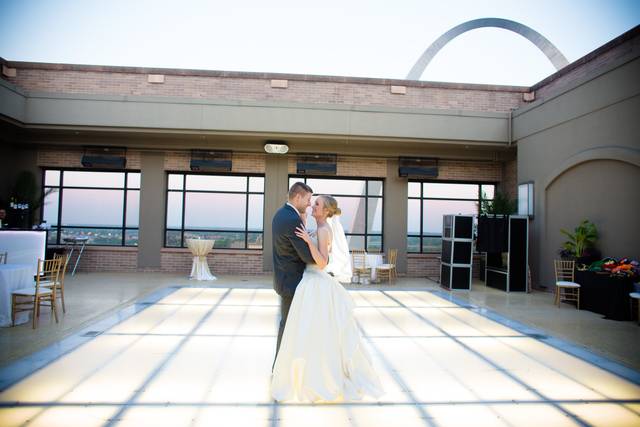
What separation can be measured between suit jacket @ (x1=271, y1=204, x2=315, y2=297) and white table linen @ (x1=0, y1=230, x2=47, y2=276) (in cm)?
639

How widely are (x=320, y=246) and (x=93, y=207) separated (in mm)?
10527

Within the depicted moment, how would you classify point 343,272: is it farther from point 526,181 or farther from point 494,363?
point 526,181

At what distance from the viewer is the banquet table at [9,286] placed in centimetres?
→ 533

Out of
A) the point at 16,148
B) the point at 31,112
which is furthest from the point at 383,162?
the point at 16,148

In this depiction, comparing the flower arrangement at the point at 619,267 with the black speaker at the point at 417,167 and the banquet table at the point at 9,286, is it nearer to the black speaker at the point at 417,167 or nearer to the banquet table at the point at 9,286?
the black speaker at the point at 417,167

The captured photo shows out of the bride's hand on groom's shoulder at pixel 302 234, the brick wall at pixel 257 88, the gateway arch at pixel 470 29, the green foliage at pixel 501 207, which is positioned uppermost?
the gateway arch at pixel 470 29

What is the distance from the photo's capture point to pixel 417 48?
24781mm

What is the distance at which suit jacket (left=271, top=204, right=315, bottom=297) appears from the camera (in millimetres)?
3160

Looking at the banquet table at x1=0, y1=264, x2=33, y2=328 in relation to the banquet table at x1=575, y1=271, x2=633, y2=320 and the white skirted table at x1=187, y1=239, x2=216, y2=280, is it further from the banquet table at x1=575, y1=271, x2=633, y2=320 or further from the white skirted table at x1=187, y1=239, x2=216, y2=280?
the banquet table at x1=575, y1=271, x2=633, y2=320

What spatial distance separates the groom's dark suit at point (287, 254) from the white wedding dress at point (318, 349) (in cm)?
10

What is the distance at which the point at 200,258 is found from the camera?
407 inches

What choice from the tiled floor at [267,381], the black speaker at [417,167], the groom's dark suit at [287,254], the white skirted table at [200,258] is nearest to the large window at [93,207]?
the white skirted table at [200,258]

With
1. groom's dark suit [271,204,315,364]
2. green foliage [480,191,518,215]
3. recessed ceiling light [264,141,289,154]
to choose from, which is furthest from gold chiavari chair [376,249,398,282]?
groom's dark suit [271,204,315,364]

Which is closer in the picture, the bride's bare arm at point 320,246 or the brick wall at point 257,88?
the bride's bare arm at point 320,246
